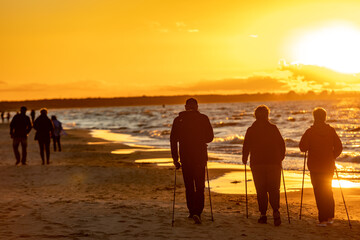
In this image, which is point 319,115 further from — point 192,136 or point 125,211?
point 125,211

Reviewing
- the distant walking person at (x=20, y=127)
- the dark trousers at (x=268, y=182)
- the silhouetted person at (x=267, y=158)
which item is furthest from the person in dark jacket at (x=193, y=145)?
the distant walking person at (x=20, y=127)

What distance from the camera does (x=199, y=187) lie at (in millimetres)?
7871

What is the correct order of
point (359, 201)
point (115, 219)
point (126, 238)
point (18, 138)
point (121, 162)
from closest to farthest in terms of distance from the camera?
point (126, 238) → point (115, 219) → point (359, 201) → point (18, 138) → point (121, 162)

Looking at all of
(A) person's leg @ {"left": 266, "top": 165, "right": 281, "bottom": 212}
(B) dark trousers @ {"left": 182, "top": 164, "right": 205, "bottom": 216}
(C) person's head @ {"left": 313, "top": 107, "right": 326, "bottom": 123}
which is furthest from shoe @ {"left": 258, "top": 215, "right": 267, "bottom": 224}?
(C) person's head @ {"left": 313, "top": 107, "right": 326, "bottom": 123}

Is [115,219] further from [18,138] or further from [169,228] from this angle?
[18,138]

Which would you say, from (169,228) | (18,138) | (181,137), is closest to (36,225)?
(169,228)

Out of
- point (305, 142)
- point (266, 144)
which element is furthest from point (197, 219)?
point (305, 142)

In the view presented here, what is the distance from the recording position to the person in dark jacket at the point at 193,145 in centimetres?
781

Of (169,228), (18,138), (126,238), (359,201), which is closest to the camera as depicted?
(126,238)

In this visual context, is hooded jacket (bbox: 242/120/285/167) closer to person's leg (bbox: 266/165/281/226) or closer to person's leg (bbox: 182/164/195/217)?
person's leg (bbox: 266/165/281/226)

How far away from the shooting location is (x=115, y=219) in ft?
26.2

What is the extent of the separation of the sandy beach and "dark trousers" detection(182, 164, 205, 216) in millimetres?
280

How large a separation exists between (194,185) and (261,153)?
1228mm

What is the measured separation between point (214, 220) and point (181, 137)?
1535 mm
